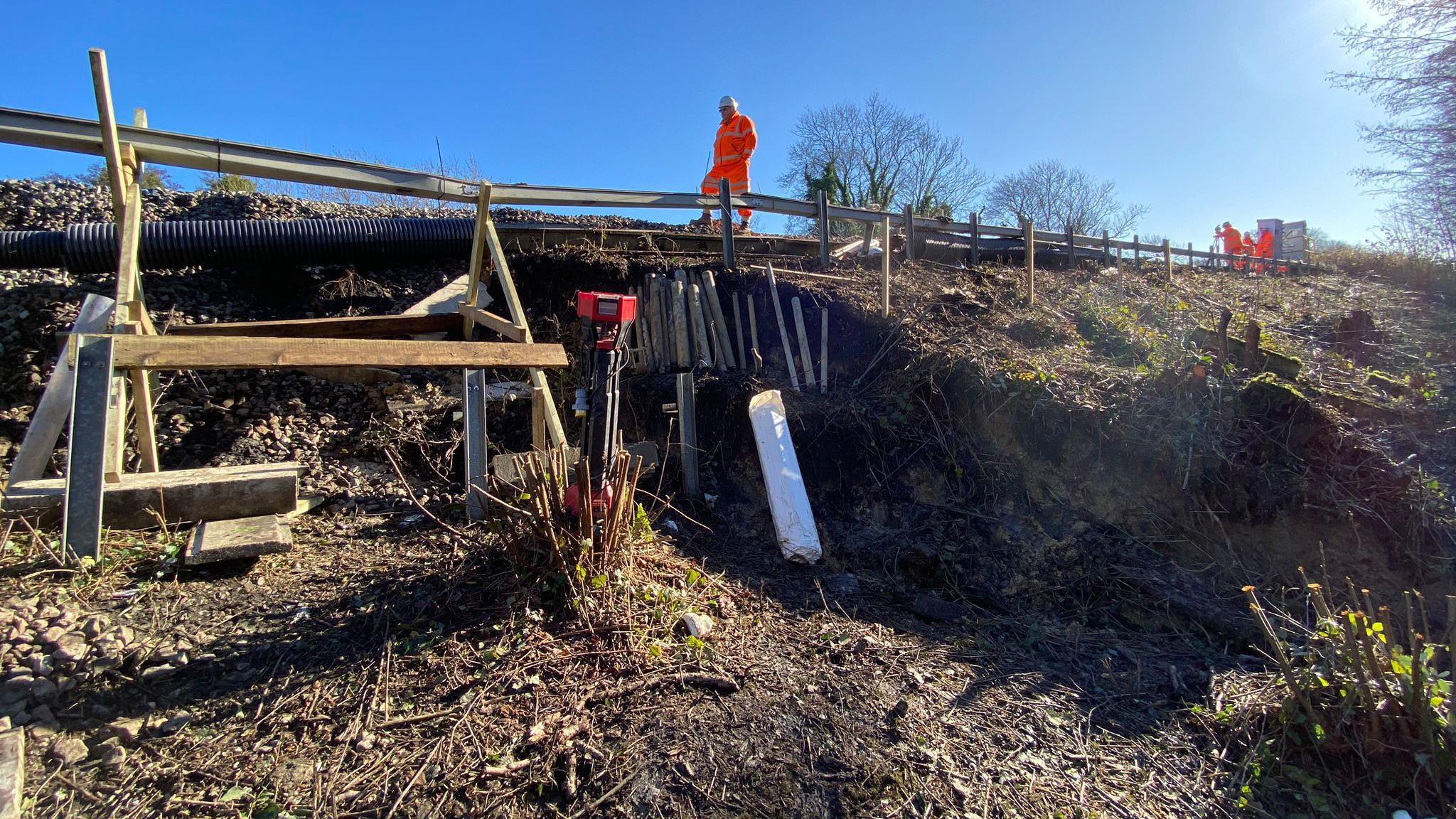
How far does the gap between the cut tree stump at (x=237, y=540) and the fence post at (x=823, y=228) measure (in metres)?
6.07

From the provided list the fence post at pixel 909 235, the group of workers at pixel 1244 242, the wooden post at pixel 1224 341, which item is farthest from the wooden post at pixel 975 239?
the group of workers at pixel 1244 242

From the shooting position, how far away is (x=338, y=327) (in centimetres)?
438

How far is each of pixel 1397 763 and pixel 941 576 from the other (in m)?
2.36

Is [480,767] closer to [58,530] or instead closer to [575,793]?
[575,793]

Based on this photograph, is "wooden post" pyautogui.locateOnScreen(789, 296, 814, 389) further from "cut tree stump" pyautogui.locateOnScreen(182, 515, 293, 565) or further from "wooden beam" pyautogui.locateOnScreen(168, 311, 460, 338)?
"cut tree stump" pyautogui.locateOnScreen(182, 515, 293, 565)

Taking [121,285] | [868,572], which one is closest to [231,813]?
[121,285]

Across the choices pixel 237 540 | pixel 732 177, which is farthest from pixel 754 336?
pixel 237 540

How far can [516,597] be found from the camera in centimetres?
310

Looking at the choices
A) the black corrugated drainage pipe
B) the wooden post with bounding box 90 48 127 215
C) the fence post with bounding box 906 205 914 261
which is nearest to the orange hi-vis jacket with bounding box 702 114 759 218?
the fence post with bounding box 906 205 914 261

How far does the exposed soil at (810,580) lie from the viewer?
2373 mm

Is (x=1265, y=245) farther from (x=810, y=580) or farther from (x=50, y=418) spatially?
(x=50, y=418)

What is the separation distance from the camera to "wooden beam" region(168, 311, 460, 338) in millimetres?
4250

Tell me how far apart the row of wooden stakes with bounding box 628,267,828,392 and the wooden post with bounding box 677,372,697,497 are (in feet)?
2.26

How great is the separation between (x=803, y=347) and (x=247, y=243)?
17.2 feet
